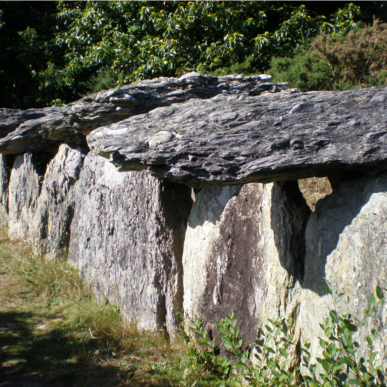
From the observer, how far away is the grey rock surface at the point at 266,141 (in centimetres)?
241

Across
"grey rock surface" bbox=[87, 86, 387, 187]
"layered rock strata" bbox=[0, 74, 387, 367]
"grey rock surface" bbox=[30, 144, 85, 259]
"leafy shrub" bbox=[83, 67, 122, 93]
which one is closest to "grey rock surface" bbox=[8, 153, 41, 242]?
"grey rock surface" bbox=[30, 144, 85, 259]

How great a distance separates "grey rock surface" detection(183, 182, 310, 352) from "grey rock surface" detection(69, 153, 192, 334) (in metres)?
0.24

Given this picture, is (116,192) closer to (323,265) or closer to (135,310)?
(135,310)

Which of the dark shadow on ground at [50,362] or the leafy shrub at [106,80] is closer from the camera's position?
the dark shadow on ground at [50,362]

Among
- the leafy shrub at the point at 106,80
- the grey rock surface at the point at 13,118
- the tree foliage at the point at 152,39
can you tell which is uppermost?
the tree foliage at the point at 152,39

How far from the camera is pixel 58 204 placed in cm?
578

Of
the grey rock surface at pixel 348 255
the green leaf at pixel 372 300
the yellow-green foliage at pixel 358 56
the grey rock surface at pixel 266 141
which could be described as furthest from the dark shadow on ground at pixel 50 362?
the yellow-green foliage at pixel 358 56

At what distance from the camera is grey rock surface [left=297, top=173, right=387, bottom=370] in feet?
7.60

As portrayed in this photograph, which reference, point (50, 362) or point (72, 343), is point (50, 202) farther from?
point (50, 362)

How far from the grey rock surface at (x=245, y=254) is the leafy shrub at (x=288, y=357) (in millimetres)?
149

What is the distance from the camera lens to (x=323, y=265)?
2629 mm

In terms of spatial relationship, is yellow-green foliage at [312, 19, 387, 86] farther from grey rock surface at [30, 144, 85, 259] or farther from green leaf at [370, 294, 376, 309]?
grey rock surface at [30, 144, 85, 259]

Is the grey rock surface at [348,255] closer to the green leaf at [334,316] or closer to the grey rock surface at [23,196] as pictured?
the green leaf at [334,316]

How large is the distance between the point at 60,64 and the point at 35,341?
8.24 meters
